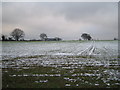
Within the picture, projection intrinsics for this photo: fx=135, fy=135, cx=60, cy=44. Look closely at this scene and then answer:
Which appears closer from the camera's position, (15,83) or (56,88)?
(56,88)

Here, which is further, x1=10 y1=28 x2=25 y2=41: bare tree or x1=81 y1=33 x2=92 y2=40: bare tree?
x1=81 y1=33 x2=92 y2=40: bare tree

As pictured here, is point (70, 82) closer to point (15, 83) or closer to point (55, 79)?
point (55, 79)

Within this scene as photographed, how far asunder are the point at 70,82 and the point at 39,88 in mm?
1462

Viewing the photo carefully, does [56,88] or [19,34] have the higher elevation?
[19,34]

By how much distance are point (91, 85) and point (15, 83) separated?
3346mm

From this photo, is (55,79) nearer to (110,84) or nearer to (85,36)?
(110,84)

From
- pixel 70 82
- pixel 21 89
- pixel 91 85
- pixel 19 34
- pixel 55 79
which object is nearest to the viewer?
pixel 21 89

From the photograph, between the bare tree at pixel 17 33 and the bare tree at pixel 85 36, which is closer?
the bare tree at pixel 17 33

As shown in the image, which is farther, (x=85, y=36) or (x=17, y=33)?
(x=85, y=36)

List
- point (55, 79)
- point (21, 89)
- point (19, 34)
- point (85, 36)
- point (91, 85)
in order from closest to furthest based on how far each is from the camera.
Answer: point (21, 89)
point (91, 85)
point (55, 79)
point (19, 34)
point (85, 36)

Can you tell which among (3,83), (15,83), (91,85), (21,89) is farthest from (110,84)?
(3,83)

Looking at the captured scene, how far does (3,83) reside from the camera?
6027mm

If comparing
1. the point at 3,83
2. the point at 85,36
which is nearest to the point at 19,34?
the point at 85,36

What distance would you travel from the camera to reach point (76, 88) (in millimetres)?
5395
